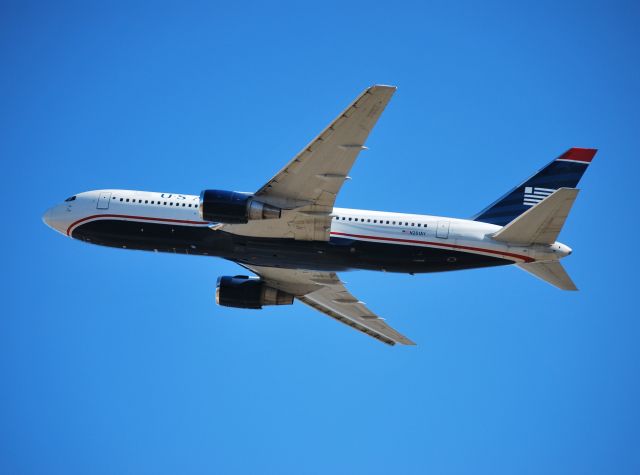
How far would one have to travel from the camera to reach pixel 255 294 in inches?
2126

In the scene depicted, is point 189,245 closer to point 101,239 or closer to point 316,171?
point 101,239

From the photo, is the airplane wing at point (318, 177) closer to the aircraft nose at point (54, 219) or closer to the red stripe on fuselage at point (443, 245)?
the red stripe on fuselage at point (443, 245)

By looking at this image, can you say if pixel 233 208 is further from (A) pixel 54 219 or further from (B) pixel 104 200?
(A) pixel 54 219

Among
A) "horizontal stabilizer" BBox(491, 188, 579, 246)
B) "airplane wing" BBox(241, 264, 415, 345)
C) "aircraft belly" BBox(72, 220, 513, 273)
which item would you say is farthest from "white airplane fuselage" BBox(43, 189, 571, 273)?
"airplane wing" BBox(241, 264, 415, 345)

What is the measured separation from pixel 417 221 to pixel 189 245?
1194 cm

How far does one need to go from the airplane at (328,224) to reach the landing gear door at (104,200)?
0.07 m

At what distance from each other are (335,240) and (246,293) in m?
9.49

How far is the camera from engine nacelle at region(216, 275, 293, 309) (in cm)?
5391

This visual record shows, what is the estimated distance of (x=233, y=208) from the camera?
44875 millimetres

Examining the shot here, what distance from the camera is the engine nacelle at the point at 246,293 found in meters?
53.9

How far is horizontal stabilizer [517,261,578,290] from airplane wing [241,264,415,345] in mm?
11288

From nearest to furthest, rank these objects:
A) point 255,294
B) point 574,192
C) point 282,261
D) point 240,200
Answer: point 574,192 → point 240,200 → point 282,261 → point 255,294

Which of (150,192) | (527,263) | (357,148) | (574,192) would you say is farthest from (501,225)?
(150,192)

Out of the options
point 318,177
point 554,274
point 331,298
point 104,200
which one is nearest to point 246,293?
point 331,298
